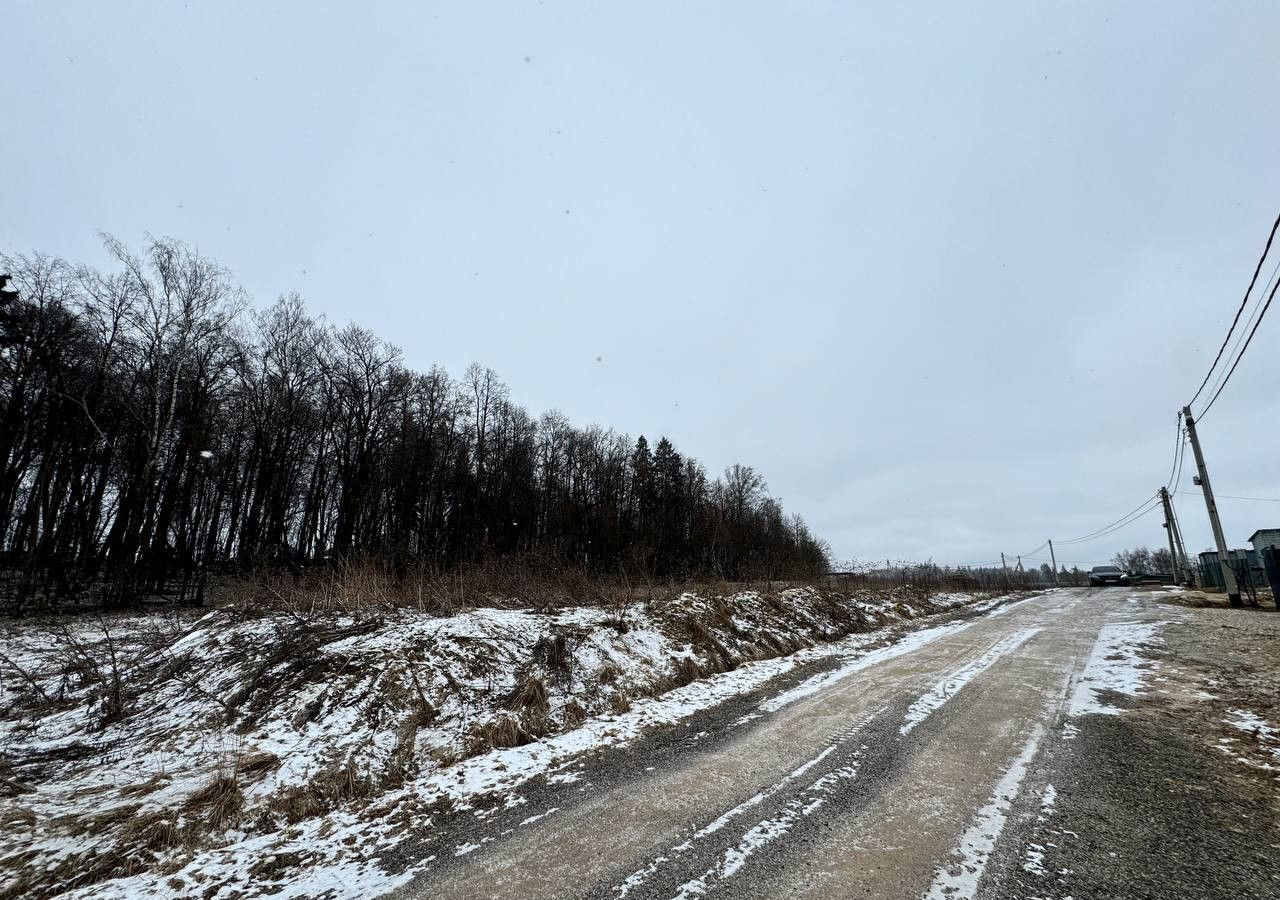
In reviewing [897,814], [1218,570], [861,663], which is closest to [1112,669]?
[861,663]

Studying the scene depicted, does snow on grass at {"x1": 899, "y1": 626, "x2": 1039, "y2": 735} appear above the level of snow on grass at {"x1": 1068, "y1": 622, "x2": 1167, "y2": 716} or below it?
below

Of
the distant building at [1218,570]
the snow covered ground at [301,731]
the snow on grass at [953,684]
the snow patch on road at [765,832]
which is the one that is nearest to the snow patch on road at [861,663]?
the snow covered ground at [301,731]

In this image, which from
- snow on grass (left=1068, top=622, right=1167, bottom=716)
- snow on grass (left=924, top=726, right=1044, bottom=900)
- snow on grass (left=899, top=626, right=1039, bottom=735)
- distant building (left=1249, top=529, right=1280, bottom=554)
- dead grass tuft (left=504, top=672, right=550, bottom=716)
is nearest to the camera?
snow on grass (left=924, top=726, right=1044, bottom=900)

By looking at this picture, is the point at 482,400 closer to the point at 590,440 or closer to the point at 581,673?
the point at 590,440

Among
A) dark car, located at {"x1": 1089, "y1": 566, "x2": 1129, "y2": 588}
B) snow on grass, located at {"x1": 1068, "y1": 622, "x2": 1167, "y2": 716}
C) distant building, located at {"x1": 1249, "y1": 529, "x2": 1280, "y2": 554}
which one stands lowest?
snow on grass, located at {"x1": 1068, "y1": 622, "x2": 1167, "y2": 716}

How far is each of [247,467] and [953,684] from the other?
3149cm

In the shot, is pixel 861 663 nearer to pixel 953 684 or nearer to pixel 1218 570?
pixel 953 684

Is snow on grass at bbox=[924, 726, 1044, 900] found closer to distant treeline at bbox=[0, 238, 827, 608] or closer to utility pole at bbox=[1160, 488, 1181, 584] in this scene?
distant treeline at bbox=[0, 238, 827, 608]

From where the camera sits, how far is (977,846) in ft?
10.1

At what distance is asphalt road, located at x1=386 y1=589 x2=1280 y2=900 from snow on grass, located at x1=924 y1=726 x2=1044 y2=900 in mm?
14

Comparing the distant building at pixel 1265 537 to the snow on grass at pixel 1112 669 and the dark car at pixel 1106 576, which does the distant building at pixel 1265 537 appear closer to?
the dark car at pixel 1106 576

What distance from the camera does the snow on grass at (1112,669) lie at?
5979mm

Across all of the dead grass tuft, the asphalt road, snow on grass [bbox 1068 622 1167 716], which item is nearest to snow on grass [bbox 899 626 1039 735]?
the asphalt road

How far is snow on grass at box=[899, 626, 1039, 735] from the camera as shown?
5.77 meters
